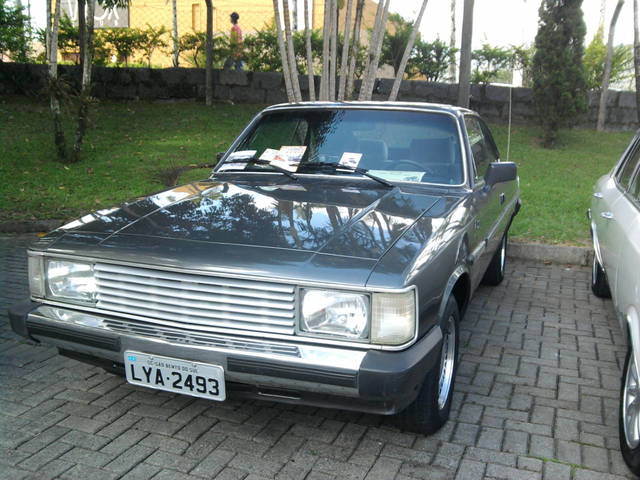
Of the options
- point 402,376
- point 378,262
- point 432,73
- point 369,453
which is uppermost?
point 432,73

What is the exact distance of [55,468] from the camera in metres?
2.78

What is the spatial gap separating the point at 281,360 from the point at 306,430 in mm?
765

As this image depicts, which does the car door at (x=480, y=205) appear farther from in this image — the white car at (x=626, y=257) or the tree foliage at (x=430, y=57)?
the tree foliage at (x=430, y=57)

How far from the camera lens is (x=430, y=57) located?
1514 cm

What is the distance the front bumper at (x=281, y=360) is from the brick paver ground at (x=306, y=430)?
0.38m

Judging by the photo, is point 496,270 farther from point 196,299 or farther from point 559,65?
point 559,65

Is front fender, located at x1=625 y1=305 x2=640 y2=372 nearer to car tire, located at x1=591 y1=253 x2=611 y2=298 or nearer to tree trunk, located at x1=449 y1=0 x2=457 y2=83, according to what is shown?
car tire, located at x1=591 y1=253 x2=611 y2=298

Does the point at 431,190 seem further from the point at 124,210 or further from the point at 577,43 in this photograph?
the point at 577,43

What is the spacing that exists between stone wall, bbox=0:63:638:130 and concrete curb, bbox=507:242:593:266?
23.8ft

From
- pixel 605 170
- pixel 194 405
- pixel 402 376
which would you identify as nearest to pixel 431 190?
pixel 402 376

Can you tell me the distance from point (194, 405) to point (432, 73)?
43.6 feet

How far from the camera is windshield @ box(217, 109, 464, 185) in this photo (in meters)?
3.98

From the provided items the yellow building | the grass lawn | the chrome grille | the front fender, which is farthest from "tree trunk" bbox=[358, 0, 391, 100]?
the yellow building

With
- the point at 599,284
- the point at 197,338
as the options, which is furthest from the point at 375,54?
the point at 197,338
